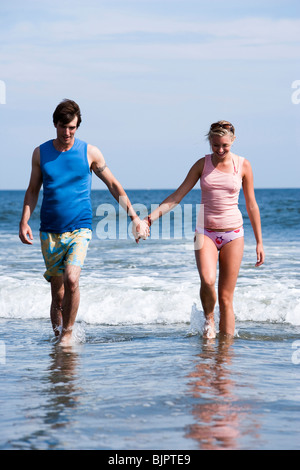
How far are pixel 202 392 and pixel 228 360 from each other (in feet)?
3.34

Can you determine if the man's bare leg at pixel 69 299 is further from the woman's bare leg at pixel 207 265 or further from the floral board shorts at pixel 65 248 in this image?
the woman's bare leg at pixel 207 265

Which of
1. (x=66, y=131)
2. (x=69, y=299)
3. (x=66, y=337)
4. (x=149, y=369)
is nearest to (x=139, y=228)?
(x=69, y=299)

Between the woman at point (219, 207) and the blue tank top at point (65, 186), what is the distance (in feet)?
2.19

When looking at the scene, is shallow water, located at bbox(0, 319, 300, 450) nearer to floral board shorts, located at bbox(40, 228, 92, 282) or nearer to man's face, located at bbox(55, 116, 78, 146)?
floral board shorts, located at bbox(40, 228, 92, 282)

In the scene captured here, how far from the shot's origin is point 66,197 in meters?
5.47

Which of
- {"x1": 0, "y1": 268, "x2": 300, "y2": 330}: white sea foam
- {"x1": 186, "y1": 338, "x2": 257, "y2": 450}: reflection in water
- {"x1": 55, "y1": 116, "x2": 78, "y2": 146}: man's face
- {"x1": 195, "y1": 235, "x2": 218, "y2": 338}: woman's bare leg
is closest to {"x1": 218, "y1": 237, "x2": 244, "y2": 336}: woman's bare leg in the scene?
{"x1": 195, "y1": 235, "x2": 218, "y2": 338}: woman's bare leg

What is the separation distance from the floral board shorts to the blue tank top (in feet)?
0.17

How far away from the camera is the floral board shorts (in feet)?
18.1

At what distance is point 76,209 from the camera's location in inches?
217

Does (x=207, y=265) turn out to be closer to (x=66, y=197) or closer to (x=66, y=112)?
(x=66, y=197)

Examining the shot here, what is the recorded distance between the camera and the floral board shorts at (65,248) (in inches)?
217

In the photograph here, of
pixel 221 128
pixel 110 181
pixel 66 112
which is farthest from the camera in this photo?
pixel 110 181

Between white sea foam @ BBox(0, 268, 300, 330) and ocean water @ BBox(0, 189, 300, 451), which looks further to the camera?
white sea foam @ BBox(0, 268, 300, 330)

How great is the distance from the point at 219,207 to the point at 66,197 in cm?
132
